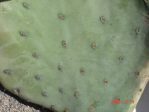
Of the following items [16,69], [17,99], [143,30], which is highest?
[143,30]

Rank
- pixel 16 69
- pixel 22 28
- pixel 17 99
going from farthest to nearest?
pixel 17 99, pixel 16 69, pixel 22 28

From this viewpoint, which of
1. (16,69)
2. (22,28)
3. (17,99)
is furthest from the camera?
(17,99)

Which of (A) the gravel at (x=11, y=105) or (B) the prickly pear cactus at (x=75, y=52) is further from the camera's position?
(A) the gravel at (x=11, y=105)

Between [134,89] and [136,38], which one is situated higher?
[136,38]

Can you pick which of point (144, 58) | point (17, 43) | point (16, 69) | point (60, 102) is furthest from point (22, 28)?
point (144, 58)

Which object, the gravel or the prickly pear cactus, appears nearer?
the prickly pear cactus

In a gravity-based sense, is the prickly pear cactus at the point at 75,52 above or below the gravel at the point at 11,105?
above

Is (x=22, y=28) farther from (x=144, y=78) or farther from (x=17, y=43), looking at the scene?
(x=144, y=78)

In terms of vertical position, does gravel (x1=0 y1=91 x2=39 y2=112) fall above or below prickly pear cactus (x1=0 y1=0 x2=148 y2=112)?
below
